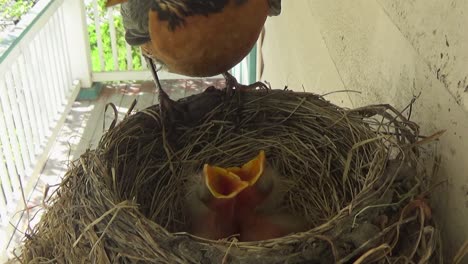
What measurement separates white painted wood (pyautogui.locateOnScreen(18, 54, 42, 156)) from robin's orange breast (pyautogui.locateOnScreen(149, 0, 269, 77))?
2.34m

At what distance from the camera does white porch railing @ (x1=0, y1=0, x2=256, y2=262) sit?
2602 millimetres

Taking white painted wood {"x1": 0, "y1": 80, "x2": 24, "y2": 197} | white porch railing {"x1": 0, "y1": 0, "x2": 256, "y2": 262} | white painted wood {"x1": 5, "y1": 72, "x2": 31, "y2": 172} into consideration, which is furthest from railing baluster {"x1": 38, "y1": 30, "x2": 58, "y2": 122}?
white painted wood {"x1": 0, "y1": 80, "x2": 24, "y2": 197}

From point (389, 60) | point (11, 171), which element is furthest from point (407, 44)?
point (11, 171)

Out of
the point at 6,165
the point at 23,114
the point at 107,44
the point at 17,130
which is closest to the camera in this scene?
the point at 6,165

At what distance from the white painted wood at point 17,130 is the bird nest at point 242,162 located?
202cm

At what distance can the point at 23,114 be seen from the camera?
2.93 metres

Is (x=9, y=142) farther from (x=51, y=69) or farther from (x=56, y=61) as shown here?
(x=56, y=61)

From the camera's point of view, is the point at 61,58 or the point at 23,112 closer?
the point at 23,112

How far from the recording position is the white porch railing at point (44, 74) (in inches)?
102

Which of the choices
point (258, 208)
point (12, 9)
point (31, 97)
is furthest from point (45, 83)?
point (258, 208)

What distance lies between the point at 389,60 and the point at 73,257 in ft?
1.73

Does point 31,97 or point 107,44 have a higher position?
point 107,44

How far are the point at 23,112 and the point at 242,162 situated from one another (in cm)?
228

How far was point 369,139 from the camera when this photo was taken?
0.70 m
